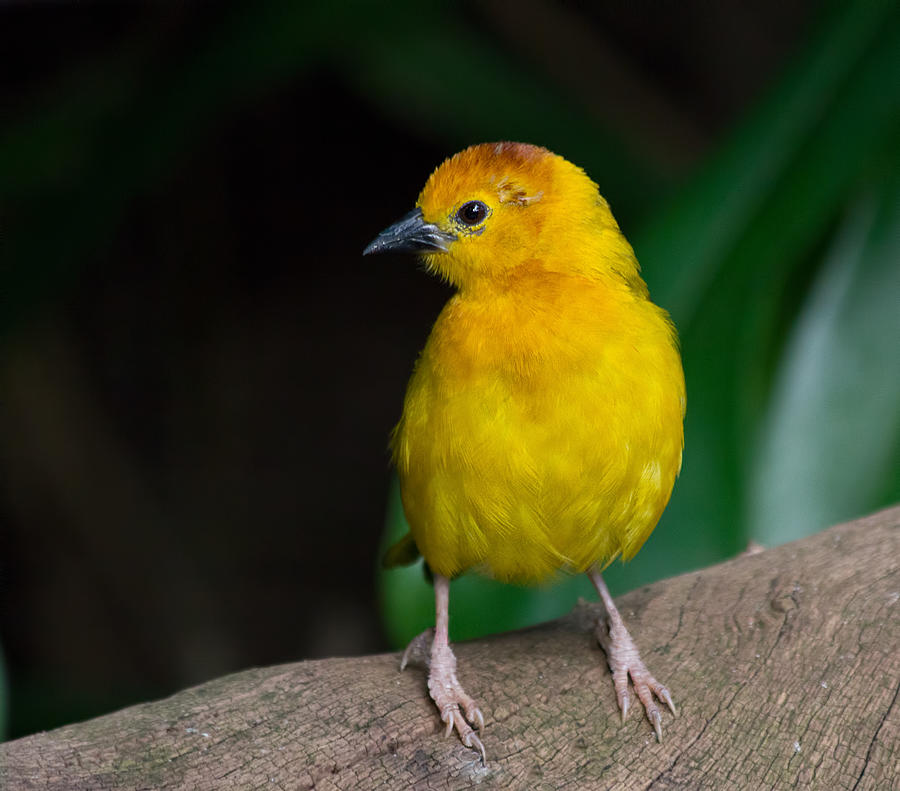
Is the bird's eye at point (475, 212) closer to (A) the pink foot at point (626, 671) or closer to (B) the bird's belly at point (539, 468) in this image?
(B) the bird's belly at point (539, 468)

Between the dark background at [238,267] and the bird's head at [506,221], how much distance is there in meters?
1.78

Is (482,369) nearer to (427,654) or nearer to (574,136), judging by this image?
(427,654)

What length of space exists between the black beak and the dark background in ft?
5.79

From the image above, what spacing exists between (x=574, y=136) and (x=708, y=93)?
127cm

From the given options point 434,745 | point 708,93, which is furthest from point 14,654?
point 708,93

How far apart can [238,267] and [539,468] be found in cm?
353

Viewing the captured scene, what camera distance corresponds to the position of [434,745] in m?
2.37

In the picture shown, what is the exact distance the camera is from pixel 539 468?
2.52 meters

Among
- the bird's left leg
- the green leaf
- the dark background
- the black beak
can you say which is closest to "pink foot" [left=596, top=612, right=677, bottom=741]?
the bird's left leg

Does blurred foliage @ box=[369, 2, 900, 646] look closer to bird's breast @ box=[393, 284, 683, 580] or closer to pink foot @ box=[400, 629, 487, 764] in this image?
pink foot @ box=[400, 629, 487, 764]

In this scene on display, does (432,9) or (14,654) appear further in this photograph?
(14,654)

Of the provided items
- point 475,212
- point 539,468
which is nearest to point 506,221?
point 475,212

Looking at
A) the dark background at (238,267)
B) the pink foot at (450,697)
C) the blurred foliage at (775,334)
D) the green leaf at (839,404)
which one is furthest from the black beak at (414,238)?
the dark background at (238,267)

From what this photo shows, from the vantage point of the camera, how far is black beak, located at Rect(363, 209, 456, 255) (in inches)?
111
